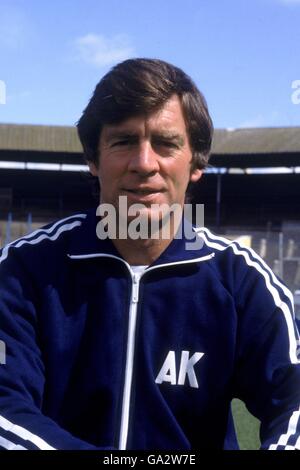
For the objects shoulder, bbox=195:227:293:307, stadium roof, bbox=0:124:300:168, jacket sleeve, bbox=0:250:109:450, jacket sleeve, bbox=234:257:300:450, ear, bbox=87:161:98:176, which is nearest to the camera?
jacket sleeve, bbox=0:250:109:450

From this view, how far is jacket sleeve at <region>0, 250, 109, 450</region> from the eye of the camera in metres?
1.12

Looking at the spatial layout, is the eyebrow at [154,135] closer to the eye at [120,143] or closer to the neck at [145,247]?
the eye at [120,143]

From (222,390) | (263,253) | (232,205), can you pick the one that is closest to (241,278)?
(222,390)

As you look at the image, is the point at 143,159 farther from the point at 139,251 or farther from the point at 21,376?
the point at 21,376

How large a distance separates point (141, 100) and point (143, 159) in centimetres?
→ 11

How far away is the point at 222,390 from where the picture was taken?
4.25 ft

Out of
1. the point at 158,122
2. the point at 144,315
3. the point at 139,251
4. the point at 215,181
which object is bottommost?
the point at 144,315

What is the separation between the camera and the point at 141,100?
1.29 metres

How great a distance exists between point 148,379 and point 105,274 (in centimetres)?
22

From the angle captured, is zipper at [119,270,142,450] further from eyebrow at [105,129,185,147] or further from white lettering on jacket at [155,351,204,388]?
eyebrow at [105,129,185,147]

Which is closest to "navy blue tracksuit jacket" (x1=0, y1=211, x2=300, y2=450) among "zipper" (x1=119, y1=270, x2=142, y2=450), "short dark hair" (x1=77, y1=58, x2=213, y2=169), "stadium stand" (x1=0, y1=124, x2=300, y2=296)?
"zipper" (x1=119, y1=270, x2=142, y2=450)

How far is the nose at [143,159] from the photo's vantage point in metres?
1.28

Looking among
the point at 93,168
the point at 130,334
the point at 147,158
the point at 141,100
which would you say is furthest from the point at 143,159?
the point at 130,334
